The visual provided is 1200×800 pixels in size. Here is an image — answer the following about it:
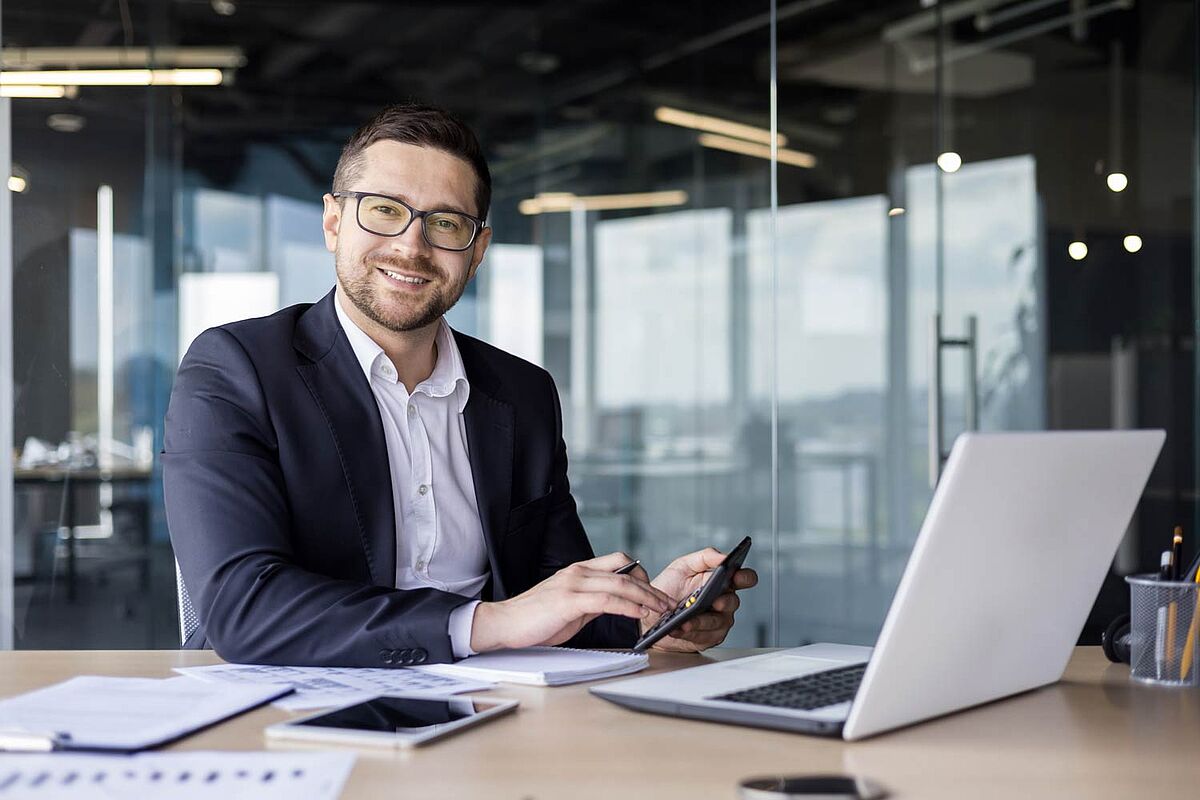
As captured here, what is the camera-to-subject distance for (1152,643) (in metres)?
1.40

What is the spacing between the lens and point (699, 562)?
162 cm

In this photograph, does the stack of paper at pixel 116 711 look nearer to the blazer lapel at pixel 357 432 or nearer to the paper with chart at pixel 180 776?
the paper with chart at pixel 180 776

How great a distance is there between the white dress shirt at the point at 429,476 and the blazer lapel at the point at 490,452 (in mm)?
24

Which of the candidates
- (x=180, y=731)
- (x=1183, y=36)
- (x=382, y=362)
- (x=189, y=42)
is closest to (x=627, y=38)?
(x=189, y=42)

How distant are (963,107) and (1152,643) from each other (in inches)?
126

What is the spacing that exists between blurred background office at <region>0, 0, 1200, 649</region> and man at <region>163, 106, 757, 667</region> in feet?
6.35

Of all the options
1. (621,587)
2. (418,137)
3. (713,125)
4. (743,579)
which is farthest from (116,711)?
(713,125)

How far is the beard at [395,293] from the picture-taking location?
72.8 inches

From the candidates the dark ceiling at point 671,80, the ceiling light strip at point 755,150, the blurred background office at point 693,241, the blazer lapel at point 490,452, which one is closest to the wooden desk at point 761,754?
the blazer lapel at point 490,452

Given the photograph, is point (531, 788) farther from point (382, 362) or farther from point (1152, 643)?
point (382, 362)

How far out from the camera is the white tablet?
1059 millimetres

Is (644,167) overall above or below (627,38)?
below

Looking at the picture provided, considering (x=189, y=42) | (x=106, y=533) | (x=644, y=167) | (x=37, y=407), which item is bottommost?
(x=106, y=533)

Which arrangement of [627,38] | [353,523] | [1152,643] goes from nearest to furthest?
[1152,643]
[353,523]
[627,38]
